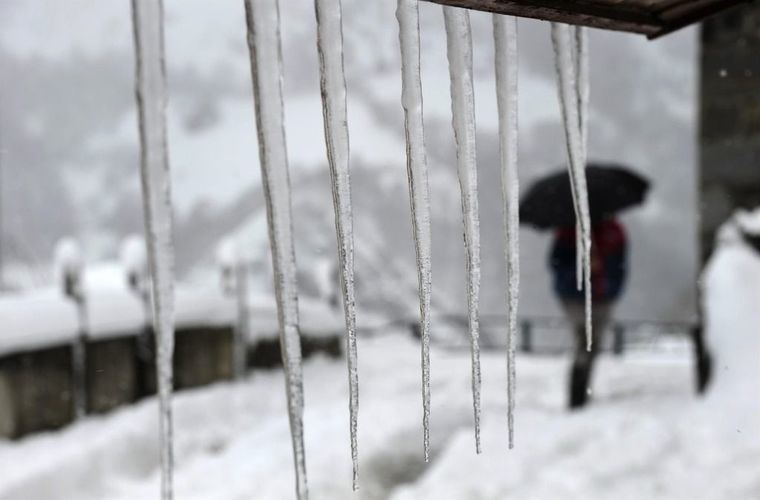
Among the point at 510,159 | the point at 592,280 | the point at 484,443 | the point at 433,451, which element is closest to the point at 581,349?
the point at 592,280

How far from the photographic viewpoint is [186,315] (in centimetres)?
863

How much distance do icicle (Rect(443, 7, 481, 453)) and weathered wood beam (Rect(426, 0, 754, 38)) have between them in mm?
95

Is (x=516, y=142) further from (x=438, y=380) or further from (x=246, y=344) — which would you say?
(x=246, y=344)

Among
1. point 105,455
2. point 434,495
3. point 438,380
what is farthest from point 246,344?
point 434,495

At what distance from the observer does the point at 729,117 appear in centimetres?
604

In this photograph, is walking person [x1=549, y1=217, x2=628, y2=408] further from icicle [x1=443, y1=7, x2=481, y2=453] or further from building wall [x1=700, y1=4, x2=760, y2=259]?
icicle [x1=443, y1=7, x2=481, y2=453]

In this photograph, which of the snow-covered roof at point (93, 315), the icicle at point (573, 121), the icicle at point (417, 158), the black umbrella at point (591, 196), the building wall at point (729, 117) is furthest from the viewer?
the snow-covered roof at point (93, 315)

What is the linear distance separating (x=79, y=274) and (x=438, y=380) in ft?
14.3

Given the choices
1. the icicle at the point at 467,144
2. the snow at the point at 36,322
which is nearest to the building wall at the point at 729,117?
the icicle at the point at 467,144

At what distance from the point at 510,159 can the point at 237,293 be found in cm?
775

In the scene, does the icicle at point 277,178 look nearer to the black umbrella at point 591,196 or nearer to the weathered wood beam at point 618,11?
the weathered wood beam at point 618,11

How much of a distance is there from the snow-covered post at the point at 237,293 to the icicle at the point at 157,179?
7655mm

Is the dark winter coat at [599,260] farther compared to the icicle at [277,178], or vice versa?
→ the dark winter coat at [599,260]

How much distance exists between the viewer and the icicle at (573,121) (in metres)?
2.62
